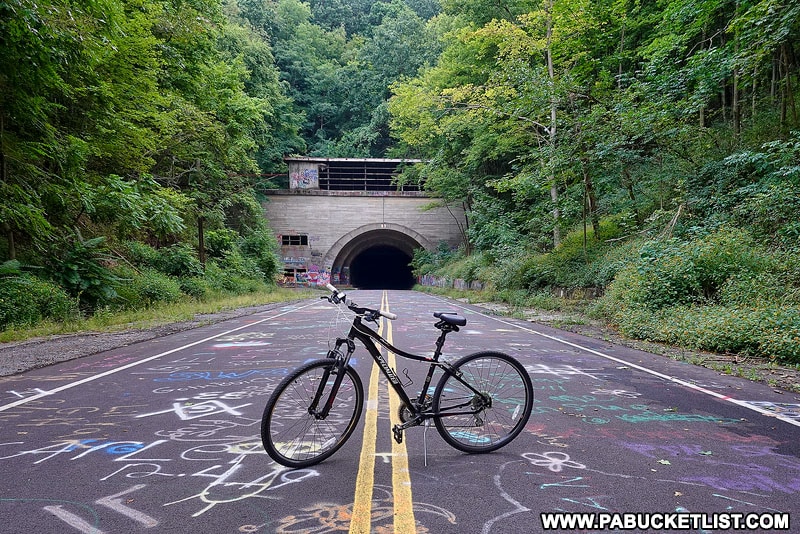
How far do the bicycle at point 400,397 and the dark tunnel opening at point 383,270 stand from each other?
55.2 metres

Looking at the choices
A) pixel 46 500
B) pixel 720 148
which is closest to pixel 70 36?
pixel 46 500

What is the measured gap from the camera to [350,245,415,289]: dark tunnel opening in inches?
2421

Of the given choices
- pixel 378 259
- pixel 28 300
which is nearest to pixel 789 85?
pixel 28 300

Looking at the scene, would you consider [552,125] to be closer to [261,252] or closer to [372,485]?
[372,485]

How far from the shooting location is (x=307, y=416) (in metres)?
3.93

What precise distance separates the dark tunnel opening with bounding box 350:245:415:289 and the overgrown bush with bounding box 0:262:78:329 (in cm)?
4699

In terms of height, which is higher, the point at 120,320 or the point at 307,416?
the point at 307,416

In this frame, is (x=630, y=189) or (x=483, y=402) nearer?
(x=483, y=402)

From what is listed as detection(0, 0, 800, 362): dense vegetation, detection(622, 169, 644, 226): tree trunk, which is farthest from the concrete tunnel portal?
detection(622, 169, 644, 226): tree trunk

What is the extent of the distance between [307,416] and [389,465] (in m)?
0.79

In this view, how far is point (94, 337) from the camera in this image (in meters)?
10.5

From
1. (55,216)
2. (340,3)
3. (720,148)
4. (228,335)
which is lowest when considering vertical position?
(228,335)

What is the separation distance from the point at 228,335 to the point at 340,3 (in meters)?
69.0

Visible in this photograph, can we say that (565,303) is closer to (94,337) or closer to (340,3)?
(94,337)
